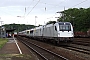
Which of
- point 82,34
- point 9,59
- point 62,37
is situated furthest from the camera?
point 82,34

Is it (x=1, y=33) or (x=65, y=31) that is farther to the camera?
(x=1, y=33)

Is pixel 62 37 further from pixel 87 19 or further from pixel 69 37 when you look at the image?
pixel 87 19

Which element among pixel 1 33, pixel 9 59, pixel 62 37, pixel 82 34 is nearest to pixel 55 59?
pixel 9 59

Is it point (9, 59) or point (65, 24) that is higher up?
point (65, 24)

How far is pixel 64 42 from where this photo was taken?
92.2ft

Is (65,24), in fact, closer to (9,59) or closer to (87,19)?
(9,59)

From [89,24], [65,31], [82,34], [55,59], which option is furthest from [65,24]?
[89,24]

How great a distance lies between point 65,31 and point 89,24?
52601 millimetres

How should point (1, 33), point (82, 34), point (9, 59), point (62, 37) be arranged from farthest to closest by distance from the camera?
point (1, 33)
point (82, 34)
point (62, 37)
point (9, 59)

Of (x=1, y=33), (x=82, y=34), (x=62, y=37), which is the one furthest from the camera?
(x=1, y=33)

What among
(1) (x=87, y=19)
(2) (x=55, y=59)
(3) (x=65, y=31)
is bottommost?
(2) (x=55, y=59)

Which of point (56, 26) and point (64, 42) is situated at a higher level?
point (56, 26)

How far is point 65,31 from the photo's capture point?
2773 centimetres

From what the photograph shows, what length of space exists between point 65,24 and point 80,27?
54855 mm
